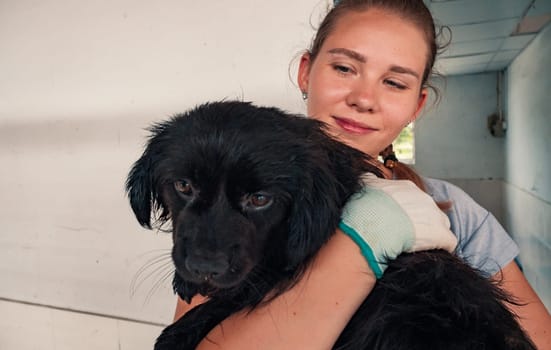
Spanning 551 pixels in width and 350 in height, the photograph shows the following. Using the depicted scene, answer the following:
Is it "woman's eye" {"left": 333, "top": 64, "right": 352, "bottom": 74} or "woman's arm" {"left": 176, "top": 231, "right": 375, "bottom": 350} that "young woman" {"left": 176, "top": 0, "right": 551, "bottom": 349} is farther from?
"woman's arm" {"left": 176, "top": 231, "right": 375, "bottom": 350}

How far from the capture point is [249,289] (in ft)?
2.97

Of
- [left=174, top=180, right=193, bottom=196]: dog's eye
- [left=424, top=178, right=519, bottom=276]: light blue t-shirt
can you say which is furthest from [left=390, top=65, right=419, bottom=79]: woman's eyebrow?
[left=174, top=180, right=193, bottom=196]: dog's eye

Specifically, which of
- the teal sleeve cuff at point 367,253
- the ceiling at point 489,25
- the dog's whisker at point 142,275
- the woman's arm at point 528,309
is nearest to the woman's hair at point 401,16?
the woman's arm at point 528,309

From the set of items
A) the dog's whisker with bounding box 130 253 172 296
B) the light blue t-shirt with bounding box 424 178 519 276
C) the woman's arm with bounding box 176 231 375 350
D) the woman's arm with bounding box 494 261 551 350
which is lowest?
the dog's whisker with bounding box 130 253 172 296

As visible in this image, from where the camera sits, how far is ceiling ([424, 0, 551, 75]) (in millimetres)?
4156

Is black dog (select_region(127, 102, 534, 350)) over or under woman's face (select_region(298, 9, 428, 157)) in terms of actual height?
under

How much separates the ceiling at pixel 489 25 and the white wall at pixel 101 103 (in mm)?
2964

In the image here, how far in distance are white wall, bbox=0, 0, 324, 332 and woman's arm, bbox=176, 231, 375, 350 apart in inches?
33.1

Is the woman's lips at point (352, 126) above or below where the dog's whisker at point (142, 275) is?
above

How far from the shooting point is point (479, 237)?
1.20 metres

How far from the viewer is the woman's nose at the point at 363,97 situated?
44.5 inches

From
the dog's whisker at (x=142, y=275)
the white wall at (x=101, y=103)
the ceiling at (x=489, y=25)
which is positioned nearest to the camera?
the white wall at (x=101, y=103)

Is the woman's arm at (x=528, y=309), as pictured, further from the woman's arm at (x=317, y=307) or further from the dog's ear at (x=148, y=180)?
the dog's ear at (x=148, y=180)

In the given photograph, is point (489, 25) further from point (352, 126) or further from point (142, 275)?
point (142, 275)
